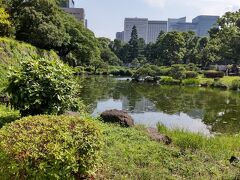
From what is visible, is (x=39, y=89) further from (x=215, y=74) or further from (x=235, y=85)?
(x=215, y=74)

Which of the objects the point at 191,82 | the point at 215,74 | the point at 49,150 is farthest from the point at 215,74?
the point at 49,150

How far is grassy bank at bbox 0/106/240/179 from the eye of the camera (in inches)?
260

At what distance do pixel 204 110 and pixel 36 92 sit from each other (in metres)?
15.4

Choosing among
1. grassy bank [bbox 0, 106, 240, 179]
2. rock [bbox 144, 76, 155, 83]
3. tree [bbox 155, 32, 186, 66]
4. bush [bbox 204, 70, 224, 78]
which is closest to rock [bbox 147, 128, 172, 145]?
grassy bank [bbox 0, 106, 240, 179]

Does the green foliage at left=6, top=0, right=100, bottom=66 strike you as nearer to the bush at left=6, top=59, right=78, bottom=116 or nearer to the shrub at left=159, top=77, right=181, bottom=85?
the shrub at left=159, top=77, right=181, bottom=85

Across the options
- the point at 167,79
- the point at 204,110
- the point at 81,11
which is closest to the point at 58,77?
the point at 204,110

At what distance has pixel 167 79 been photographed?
45031mm

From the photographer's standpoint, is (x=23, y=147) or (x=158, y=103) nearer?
(x=23, y=147)

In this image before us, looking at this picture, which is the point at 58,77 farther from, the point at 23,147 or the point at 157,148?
the point at 23,147

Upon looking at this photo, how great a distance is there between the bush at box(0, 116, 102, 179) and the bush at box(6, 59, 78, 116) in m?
A: 2.69

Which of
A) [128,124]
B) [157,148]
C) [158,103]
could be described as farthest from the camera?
[158,103]

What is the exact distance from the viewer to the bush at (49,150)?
446 cm

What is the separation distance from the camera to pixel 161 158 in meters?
7.52

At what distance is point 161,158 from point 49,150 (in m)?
3.52
